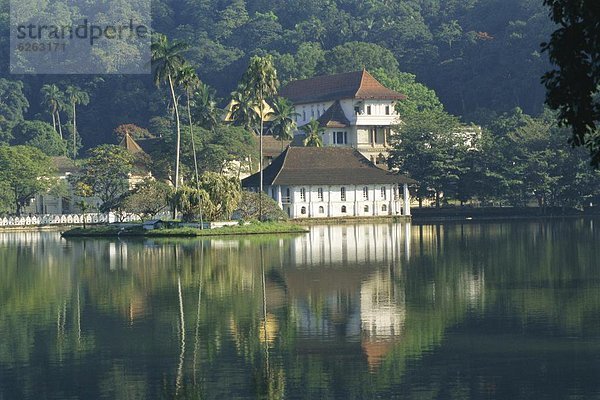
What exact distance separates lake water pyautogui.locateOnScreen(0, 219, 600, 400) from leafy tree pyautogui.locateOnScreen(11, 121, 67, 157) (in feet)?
269

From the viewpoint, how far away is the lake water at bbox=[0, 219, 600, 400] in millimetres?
28312

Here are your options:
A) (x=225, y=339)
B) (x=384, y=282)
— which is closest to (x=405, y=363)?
(x=225, y=339)

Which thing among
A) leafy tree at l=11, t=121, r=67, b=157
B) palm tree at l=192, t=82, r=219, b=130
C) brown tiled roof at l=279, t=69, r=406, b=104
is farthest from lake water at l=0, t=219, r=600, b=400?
leafy tree at l=11, t=121, r=67, b=157

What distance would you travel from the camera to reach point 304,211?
112125 millimetres

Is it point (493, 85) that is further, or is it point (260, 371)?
point (493, 85)

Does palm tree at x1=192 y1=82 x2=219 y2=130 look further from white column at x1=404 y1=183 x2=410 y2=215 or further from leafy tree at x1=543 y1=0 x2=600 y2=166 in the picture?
leafy tree at x1=543 y1=0 x2=600 y2=166

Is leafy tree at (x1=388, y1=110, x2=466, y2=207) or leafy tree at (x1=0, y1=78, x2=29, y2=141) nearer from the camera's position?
leafy tree at (x1=388, y1=110, x2=466, y2=207)

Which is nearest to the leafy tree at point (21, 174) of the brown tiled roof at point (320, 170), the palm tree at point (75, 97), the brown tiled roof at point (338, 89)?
the brown tiled roof at point (320, 170)

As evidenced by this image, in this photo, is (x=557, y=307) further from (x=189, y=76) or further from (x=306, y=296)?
(x=189, y=76)

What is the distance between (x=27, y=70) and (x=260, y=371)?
168 metres

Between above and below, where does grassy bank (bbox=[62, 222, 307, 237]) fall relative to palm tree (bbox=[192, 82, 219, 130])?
below

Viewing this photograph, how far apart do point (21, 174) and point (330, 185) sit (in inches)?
1004

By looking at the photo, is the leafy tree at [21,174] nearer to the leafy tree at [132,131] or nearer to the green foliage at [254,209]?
the green foliage at [254,209]

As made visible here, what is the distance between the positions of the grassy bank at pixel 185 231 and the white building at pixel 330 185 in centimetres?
1717
